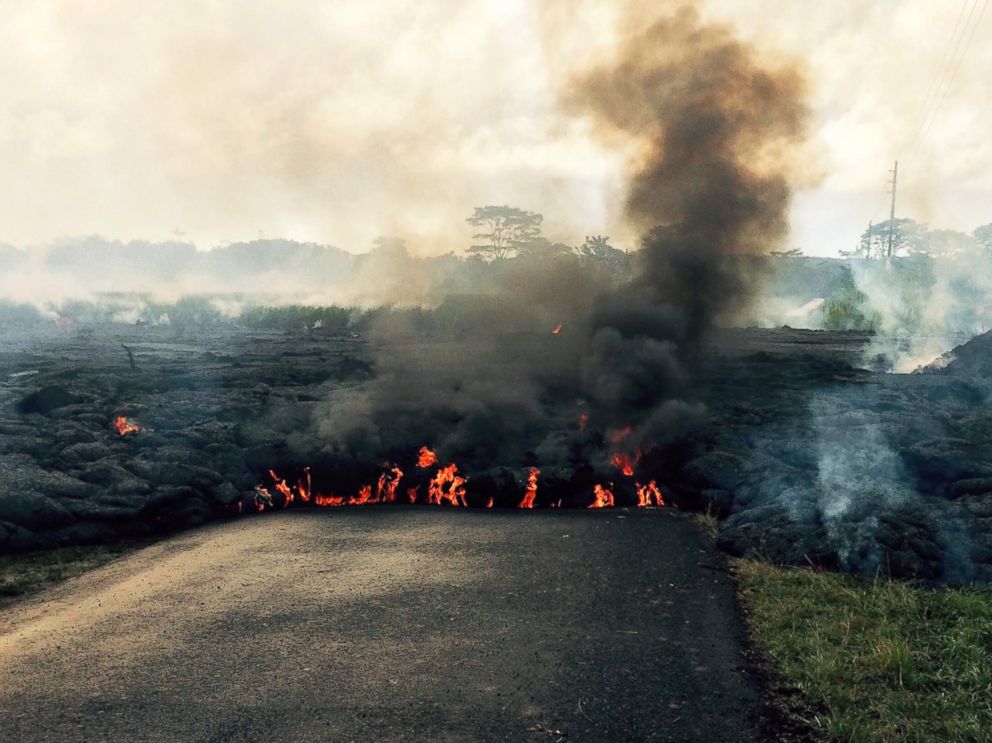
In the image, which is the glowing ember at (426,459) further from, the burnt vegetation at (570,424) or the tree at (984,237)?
the tree at (984,237)

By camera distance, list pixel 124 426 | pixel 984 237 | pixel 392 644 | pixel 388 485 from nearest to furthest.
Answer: pixel 392 644 → pixel 388 485 → pixel 124 426 → pixel 984 237

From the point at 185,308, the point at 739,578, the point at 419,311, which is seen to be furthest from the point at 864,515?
the point at 185,308

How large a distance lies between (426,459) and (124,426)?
29.3ft

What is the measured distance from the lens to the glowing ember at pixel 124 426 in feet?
65.7

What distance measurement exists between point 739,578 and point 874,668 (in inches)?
141

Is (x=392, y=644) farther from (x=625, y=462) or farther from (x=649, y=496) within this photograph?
(x=625, y=462)

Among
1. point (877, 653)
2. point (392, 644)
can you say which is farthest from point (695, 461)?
point (392, 644)

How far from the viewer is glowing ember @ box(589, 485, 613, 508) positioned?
16.8 meters

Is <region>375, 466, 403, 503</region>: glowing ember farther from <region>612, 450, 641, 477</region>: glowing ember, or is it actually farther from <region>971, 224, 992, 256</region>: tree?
<region>971, 224, 992, 256</region>: tree

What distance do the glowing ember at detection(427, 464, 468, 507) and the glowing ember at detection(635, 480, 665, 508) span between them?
407 cm

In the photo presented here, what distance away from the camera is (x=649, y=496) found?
1692 cm

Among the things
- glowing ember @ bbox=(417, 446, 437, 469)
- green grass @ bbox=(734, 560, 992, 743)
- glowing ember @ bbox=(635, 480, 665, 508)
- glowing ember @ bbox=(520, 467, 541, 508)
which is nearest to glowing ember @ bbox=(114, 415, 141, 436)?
glowing ember @ bbox=(417, 446, 437, 469)

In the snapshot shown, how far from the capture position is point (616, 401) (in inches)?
838

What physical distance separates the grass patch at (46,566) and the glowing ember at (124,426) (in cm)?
608
